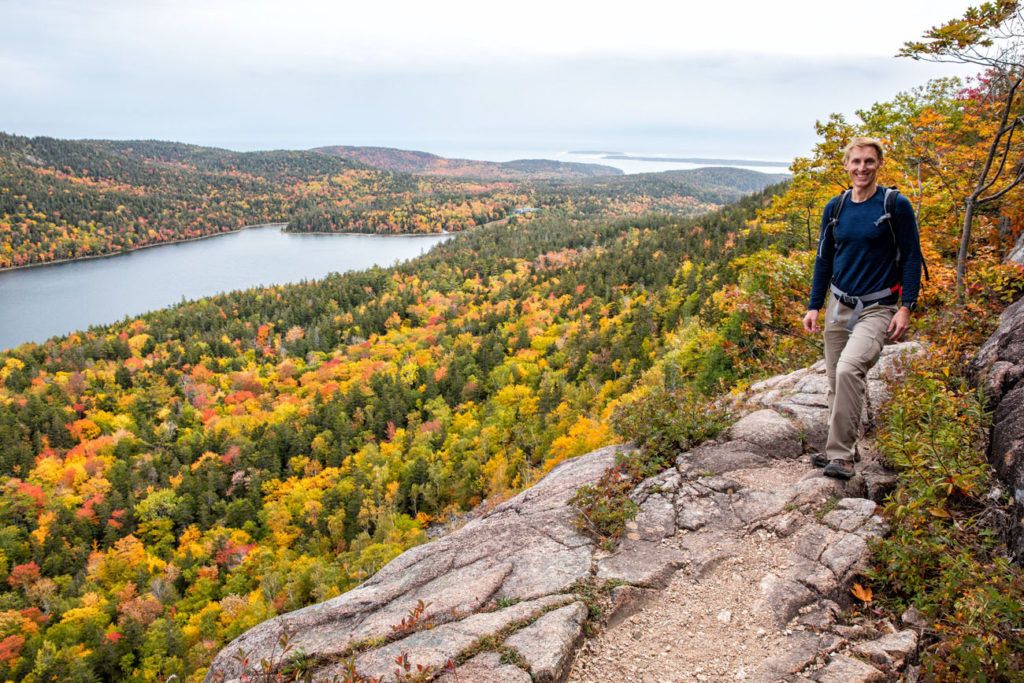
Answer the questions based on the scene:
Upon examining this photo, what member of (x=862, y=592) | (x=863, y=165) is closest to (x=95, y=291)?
(x=863, y=165)

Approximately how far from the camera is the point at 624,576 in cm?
564

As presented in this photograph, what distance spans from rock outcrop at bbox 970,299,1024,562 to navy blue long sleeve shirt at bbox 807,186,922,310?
142 centimetres

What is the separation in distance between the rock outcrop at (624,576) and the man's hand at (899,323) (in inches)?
67.0

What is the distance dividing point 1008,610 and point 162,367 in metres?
119

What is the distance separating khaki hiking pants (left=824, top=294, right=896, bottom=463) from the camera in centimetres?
575

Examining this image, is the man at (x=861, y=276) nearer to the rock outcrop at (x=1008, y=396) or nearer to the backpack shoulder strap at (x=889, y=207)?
the backpack shoulder strap at (x=889, y=207)

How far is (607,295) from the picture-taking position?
266 feet

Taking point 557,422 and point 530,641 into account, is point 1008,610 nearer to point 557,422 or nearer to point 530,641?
point 530,641

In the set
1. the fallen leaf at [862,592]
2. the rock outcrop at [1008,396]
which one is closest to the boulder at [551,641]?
the fallen leaf at [862,592]

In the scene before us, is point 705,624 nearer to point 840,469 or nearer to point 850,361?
point 840,469

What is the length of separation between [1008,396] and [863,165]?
286 cm

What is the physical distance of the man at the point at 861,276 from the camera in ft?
17.9

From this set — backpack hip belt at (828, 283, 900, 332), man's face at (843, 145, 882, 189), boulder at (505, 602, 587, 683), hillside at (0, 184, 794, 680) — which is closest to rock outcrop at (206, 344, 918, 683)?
boulder at (505, 602, 587, 683)

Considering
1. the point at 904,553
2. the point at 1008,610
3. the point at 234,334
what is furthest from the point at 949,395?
the point at 234,334
